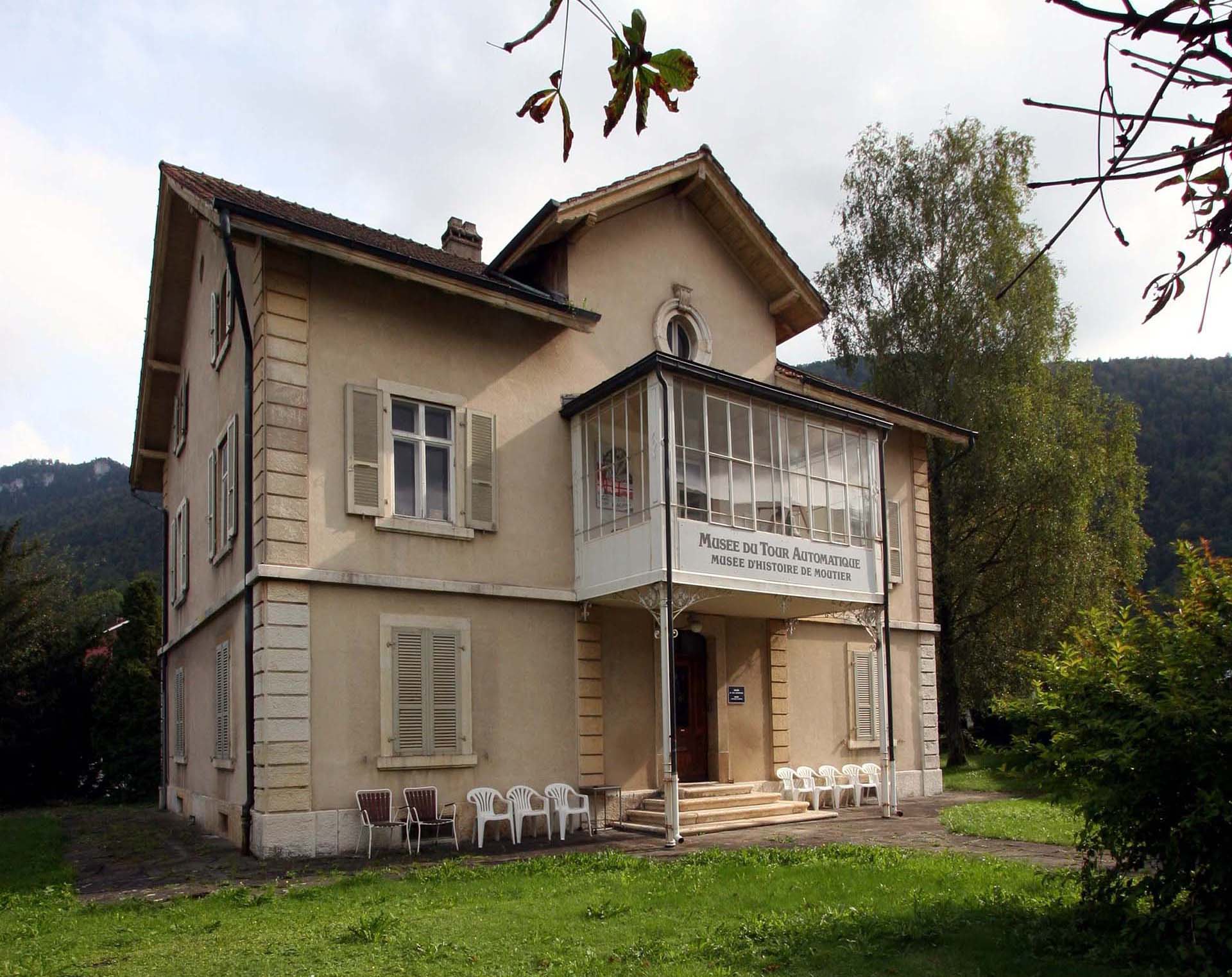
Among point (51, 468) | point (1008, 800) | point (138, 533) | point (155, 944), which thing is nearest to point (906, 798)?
point (1008, 800)

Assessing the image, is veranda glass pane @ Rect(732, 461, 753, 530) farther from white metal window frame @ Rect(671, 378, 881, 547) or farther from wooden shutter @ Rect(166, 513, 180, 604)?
wooden shutter @ Rect(166, 513, 180, 604)

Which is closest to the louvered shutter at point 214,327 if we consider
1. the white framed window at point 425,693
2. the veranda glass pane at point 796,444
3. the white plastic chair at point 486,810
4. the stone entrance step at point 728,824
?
the white framed window at point 425,693

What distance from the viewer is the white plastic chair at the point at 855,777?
1730cm

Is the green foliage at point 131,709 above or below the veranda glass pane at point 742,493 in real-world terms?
below

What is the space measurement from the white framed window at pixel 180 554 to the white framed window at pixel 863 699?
11.1 m

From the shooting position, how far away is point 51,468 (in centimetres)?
9619

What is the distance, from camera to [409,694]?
13250 mm

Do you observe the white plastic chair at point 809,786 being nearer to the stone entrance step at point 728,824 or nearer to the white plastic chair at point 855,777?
the white plastic chair at point 855,777

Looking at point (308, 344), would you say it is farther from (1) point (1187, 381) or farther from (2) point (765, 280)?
(1) point (1187, 381)

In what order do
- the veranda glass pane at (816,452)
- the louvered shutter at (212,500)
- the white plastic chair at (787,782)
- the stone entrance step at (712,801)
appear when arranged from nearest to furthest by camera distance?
the stone entrance step at (712,801), the louvered shutter at (212,500), the veranda glass pane at (816,452), the white plastic chair at (787,782)

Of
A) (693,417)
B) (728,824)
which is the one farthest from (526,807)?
(693,417)

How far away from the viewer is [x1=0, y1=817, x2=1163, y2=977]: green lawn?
671 cm

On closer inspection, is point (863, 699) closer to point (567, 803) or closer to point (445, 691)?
point (567, 803)

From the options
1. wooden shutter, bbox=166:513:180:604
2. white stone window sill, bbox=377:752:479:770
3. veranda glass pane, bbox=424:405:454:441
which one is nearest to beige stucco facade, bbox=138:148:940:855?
white stone window sill, bbox=377:752:479:770
